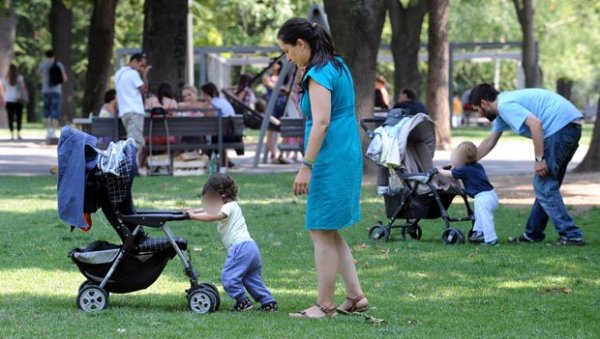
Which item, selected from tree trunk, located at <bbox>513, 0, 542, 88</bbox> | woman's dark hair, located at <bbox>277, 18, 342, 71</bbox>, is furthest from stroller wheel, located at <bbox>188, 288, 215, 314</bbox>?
tree trunk, located at <bbox>513, 0, 542, 88</bbox>

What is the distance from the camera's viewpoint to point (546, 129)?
11820mm

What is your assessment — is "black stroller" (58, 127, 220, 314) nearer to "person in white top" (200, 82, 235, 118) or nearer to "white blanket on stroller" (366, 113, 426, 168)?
"white blanket on stroller" (366, 113, 426, 168)

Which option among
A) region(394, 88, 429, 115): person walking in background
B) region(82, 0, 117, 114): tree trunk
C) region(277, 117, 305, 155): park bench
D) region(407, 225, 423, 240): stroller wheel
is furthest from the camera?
region(82, 0, 117, 114): tree trunk

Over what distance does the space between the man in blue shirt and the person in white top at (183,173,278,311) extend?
158 inches

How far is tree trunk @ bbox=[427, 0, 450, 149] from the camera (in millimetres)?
29125

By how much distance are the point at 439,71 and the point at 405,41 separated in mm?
1784

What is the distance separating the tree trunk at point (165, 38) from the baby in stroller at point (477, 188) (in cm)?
1280

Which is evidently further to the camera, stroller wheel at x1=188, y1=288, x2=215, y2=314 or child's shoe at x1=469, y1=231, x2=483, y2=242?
child's shoe at x1=469, y1=231, x2=483, y2=242

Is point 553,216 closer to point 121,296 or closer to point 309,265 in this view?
point 309,265

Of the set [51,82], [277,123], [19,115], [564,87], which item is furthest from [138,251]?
[564,87]

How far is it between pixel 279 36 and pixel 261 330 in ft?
5.71

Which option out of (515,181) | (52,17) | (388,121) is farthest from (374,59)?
(52,17)

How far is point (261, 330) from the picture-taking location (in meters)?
7.50

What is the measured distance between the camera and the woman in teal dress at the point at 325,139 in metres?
7.72
